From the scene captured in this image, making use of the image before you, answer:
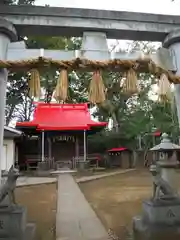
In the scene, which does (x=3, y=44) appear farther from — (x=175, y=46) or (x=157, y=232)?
(x=157, y=232)

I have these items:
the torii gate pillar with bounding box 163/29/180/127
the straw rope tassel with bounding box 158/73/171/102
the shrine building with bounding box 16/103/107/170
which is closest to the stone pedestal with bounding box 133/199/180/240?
the torii gate pillar with bounding box 163/29/180/127

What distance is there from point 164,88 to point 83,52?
1227 millimetres

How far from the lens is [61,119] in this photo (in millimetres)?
24047

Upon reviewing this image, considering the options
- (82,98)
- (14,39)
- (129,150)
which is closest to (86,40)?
(14,39)

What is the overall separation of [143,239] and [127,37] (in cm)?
328

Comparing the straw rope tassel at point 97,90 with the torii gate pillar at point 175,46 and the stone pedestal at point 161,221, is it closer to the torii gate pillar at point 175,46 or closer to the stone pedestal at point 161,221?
the torii gate pillar at point 175,46

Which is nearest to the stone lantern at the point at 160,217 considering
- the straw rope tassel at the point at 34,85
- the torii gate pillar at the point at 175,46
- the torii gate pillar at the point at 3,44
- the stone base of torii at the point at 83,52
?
the torii gate pillar at the point at 175,46

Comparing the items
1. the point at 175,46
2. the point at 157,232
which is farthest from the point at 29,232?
the point at 175,46

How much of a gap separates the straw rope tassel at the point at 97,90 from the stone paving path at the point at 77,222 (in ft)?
8.16

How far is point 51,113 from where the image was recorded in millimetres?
25234

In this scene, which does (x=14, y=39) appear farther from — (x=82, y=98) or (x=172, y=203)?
(x=82, y=98)

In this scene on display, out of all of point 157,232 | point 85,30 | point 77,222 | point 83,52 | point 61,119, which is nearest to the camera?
point 83,52

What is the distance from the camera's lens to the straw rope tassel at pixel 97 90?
3.98m

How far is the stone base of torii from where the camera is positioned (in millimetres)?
4180
